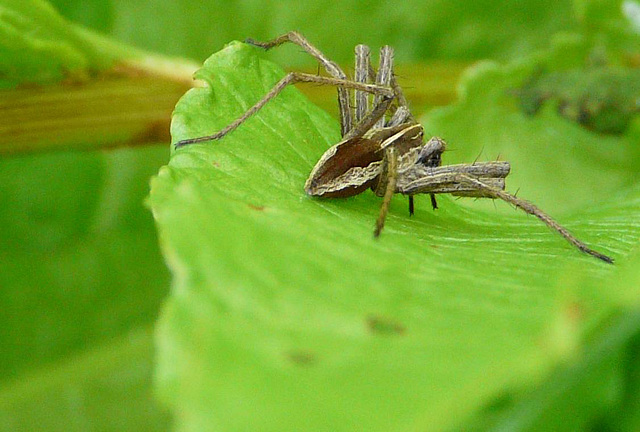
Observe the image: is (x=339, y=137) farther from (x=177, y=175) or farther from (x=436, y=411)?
(x=436, y=411)

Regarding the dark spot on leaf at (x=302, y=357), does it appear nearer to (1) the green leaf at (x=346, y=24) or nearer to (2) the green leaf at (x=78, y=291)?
(2) the green leaf at (x=78, y=291)

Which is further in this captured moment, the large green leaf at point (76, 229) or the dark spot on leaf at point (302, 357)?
the large green leaf at point (76, 229)

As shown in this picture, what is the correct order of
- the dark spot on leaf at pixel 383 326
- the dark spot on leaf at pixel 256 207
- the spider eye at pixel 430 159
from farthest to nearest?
1. the spider eye at pixel 430 159
2. the dark spot on leaf at pixel 256 207
3. the dark spot on leaf at pixel 383 326

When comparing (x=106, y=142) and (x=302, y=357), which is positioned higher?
(x=106, y=142)

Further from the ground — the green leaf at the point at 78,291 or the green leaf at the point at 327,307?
the green leaf at the point at 78,291

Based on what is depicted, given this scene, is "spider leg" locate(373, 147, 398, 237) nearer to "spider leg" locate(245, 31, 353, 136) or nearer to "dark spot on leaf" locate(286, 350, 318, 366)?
"spider leg" locate(245, 31, 353, 136)

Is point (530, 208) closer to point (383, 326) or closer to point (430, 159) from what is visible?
point (430, 159)

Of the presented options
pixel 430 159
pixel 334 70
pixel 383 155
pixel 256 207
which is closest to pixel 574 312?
pixel 256 207

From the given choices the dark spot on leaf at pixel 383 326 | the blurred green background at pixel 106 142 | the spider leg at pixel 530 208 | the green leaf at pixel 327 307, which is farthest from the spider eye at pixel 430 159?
the dark spot on leaf at pixel 383 326
